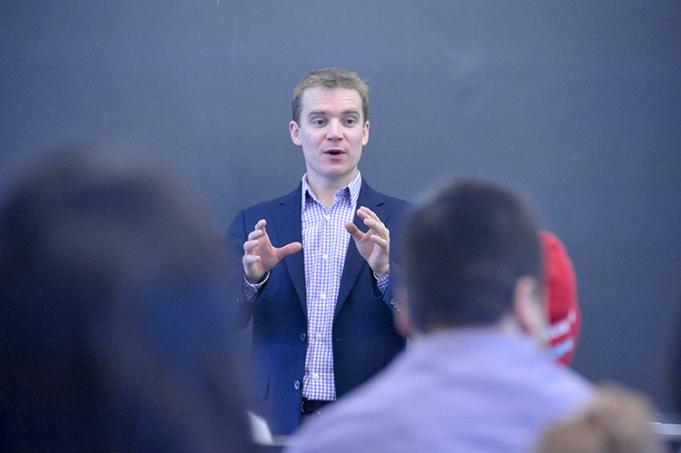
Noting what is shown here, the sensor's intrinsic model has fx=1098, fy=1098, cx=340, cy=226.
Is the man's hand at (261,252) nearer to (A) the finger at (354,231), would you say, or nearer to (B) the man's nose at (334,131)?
(A) the finger at (354,231)

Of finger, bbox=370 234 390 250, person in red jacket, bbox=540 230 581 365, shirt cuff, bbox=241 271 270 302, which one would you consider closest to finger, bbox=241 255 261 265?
shirt cuff, bbox=241 271 270 302

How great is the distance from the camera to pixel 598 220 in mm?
3994

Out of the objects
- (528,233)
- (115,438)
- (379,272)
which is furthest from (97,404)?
(379,272)

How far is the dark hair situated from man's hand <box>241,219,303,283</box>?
1.60m

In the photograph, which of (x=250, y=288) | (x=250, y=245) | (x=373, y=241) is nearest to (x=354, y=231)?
(x=373, y=241)

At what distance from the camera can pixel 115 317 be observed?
1177 millimetres

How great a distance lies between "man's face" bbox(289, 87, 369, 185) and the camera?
12.0 feet

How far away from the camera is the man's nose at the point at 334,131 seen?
12.0 ft

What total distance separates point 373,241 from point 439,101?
88 centimetres

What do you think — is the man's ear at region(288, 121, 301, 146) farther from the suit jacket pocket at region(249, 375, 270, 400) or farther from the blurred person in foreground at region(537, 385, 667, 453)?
the blurred person in foreground at region(537, 385, 667, 453)

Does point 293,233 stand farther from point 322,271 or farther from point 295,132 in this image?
point 295,132

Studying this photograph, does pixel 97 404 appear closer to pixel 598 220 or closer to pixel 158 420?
pixel 158 420

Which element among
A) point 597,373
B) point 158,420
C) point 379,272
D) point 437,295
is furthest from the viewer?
point 597,373

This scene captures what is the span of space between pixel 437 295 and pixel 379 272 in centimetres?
178
